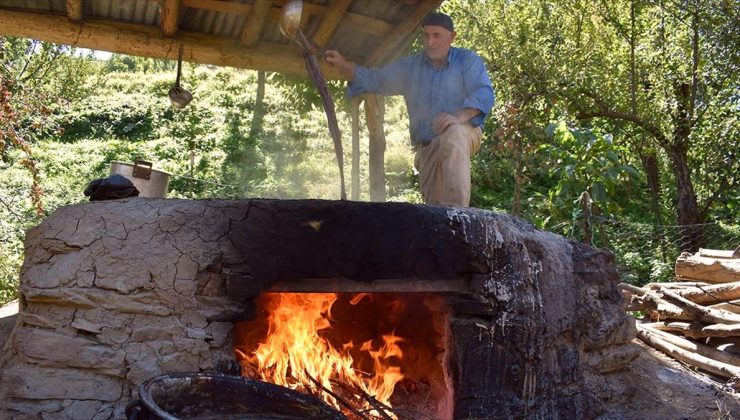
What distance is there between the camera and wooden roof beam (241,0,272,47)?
171 inches

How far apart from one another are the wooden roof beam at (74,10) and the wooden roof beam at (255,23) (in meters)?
1.08

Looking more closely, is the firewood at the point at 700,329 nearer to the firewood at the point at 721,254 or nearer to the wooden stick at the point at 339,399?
the firewood at the point at 721,254

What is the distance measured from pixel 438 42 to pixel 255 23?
4.27 feet

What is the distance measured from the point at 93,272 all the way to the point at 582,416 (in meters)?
2.36

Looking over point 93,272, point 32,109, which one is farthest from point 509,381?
point 32,109

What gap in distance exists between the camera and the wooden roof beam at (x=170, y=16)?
430cm

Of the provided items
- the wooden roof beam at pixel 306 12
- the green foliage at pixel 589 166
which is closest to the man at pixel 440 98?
the wooden roof beam at pixel 306 12

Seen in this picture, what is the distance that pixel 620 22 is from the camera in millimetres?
12836

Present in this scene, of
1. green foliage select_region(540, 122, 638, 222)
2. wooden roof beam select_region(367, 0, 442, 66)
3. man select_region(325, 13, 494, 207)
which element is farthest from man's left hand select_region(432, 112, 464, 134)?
green foliage select_region(540, 122, 638, 222)

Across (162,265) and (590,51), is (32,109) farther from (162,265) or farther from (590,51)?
(590,51)

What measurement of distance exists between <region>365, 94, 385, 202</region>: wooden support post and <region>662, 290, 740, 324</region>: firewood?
270 centimetres

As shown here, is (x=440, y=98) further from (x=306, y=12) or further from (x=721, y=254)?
(x=721, y=254)

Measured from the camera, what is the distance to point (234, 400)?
90.0 inches

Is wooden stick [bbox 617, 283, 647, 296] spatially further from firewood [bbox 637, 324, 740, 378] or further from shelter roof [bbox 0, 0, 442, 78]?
shelter roof [bbox 0, 0, 442, 78]
